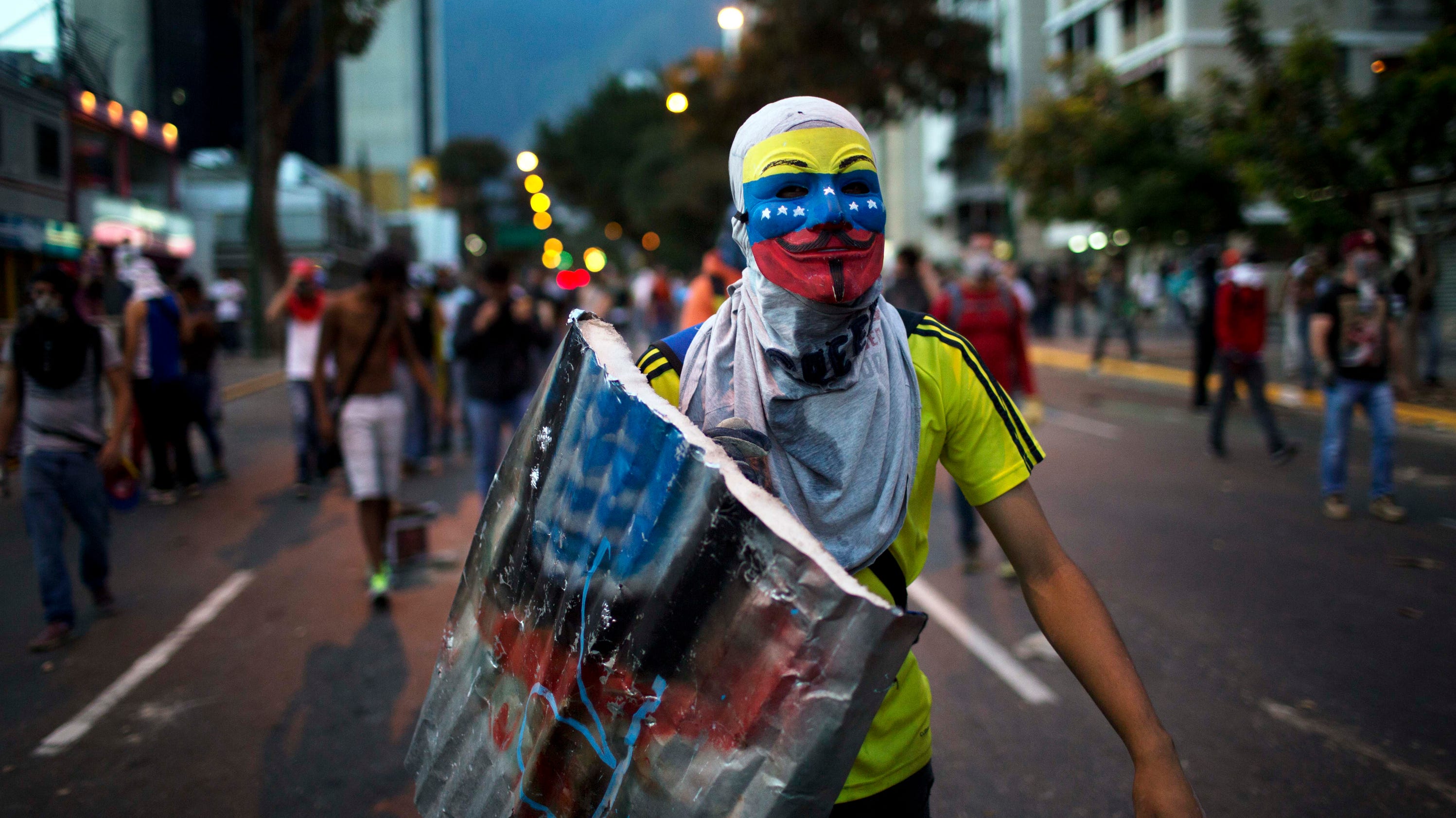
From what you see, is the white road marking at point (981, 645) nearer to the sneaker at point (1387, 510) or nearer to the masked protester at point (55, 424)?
the sneaker at point (1387, 510)

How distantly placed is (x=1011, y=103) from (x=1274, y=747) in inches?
1137

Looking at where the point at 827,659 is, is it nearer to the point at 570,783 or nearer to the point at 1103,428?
the point at 570,783

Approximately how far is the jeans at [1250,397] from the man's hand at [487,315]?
6822 mm

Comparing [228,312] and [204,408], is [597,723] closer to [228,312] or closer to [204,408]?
[204,408]

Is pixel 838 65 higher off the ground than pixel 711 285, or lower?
higher

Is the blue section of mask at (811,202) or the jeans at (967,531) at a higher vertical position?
the blue section of mask at (811,202)

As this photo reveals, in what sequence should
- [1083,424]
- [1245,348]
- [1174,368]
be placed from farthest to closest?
[1174,368]
[1083,424]
[1245,348]

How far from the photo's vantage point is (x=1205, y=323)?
504 inches

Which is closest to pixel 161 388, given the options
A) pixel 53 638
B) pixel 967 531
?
pixel 53 638

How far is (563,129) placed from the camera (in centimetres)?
6619

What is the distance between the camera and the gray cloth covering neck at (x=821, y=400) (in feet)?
5.38

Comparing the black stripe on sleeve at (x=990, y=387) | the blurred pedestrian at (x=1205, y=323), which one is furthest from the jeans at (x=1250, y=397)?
the black stripe on sleeve at (x=990, y=387)

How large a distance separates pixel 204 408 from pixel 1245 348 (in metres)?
9.68

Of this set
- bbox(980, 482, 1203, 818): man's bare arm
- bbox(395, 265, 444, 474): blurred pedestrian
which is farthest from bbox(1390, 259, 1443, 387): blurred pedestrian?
bbox(980, 482, 1203, 818): man's bare arm
